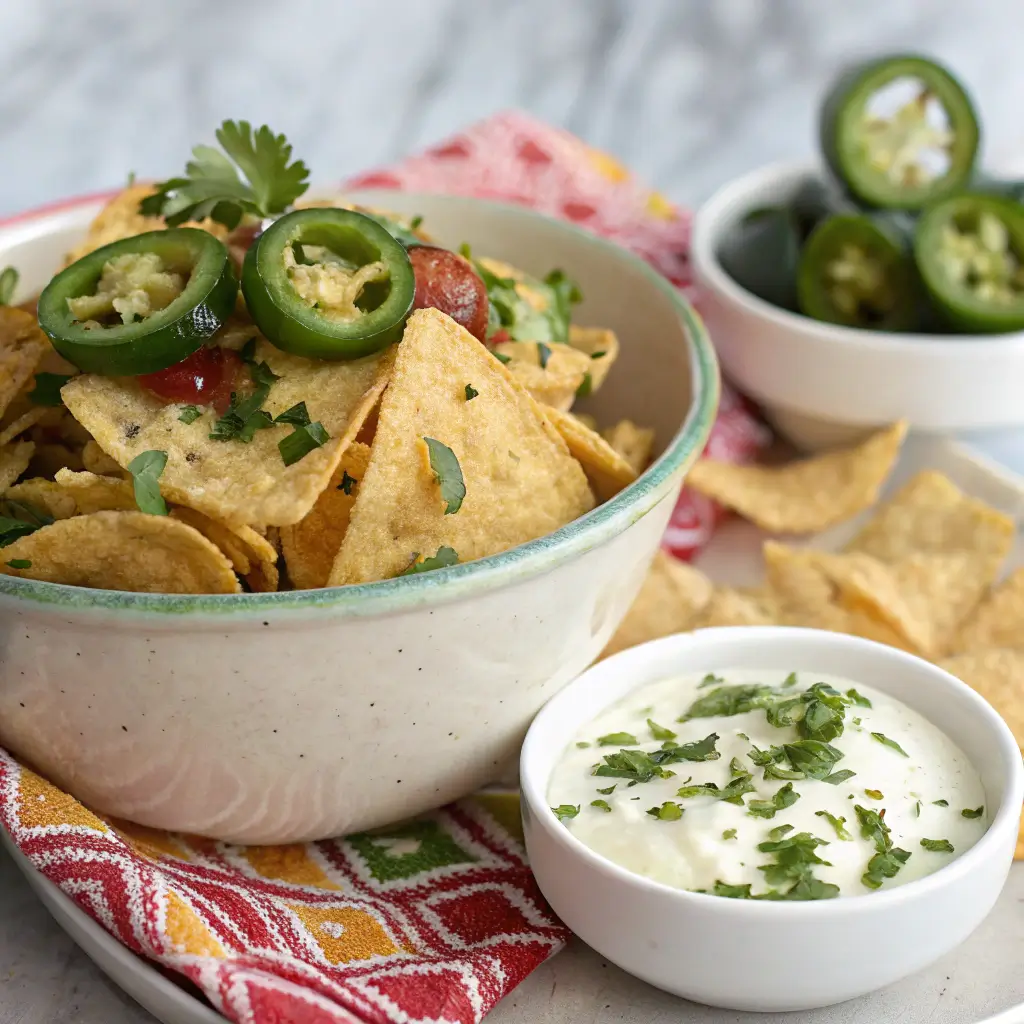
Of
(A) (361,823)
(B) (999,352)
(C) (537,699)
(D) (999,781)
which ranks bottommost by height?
(A) (361,823)

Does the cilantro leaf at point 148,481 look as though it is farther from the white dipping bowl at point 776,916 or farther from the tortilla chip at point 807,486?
the tortilla chip at point 807,486

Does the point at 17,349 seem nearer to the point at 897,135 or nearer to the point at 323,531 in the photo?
the point at 323,531

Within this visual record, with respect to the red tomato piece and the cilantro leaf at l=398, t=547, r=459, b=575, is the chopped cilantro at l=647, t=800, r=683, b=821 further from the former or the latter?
the red tomato piece

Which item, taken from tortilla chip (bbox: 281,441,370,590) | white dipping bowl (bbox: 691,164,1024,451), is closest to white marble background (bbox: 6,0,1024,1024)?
white dipping bowl (bbox: 691,164,1024,451)

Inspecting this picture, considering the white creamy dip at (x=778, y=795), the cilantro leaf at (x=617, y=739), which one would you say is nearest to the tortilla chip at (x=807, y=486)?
the white creamy dip at (x=778, y=795)

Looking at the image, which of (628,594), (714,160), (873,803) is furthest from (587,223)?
(714,160)

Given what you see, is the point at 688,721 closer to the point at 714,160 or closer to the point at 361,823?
the point at 361,823
